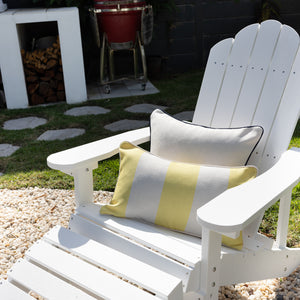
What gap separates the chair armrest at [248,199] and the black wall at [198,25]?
4.30 meters

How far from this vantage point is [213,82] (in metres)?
2.13

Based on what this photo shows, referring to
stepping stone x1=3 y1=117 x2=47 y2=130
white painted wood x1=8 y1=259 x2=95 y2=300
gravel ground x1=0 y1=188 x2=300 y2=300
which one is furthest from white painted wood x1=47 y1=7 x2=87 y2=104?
white painted wood x1=8 y1=259 x2=95 y2=300

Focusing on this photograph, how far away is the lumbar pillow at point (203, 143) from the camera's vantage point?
1689 mm

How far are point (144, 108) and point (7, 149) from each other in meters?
1.38

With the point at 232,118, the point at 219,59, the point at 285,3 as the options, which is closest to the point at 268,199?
the point at 232,118

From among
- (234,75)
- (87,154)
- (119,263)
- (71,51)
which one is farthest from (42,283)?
(71,51)

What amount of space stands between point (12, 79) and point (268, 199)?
3643mm

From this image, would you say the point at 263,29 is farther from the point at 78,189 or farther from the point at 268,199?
the point at 78,189

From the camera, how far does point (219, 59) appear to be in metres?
2.12

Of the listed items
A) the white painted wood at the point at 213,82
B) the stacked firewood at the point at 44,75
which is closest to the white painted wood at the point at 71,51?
the stacked firewood at the point at 44,75

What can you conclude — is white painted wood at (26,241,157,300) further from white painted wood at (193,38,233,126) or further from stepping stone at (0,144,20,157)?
stepping stone at (0,144,20,157)

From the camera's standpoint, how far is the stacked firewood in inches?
178

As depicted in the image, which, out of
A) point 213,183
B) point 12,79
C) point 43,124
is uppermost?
point 213,183

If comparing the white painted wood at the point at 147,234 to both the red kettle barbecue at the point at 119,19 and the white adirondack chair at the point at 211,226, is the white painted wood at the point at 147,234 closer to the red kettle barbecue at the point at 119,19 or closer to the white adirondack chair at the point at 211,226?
the white adirondack chair at the point at 211,226
